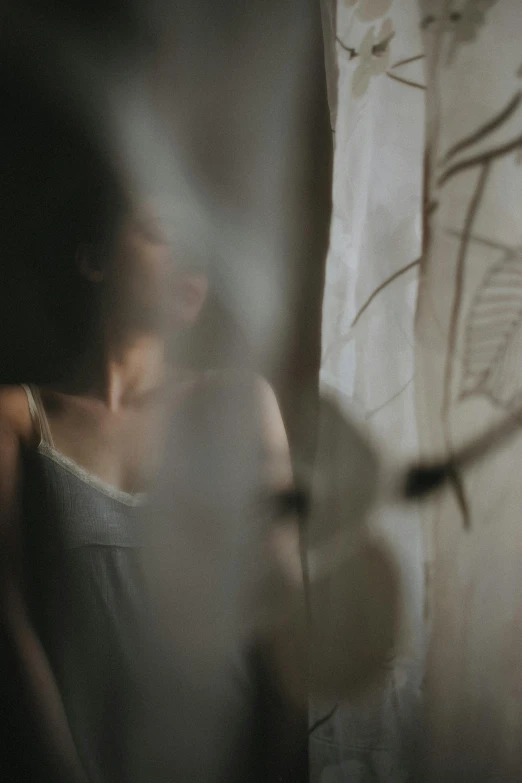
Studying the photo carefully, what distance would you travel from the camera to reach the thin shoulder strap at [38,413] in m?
0.77

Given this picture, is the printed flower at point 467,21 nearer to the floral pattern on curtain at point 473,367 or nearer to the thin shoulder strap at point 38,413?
the floral pattern on curtain at point 473,367

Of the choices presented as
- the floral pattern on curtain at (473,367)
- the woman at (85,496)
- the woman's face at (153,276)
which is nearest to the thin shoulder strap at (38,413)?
the woman at (85,496)

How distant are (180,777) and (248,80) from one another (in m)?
0.89

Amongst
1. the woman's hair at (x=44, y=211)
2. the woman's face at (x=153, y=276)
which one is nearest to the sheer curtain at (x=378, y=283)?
the woman's face at (x=153, y=276)

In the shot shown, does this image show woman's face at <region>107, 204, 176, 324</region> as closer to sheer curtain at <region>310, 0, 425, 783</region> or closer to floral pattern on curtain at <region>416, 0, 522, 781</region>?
sheer curtain at <region>310, 0, 425, 783</region>

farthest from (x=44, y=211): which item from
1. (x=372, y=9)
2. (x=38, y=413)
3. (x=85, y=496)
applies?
(x=372, y=9)

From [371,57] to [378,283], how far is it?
28cm

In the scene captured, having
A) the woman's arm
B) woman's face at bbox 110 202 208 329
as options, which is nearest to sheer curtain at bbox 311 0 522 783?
woman's face at bbox 110 202 208 329

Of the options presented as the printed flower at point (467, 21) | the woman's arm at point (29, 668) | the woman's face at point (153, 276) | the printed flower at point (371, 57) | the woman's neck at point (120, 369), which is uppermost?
→ the printed flower at point (467, 21)

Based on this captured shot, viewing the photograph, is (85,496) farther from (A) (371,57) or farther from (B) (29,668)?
(A) (371,57)

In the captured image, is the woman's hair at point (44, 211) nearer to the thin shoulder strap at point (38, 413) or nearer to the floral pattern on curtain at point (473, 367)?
the thin shoulder strap at point (38, 413)

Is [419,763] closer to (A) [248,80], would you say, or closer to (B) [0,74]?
(A) [248,80]

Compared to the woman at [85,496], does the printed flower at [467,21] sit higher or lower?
higher

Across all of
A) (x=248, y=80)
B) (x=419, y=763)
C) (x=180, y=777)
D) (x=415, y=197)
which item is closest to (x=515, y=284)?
(x=415, y=197)
